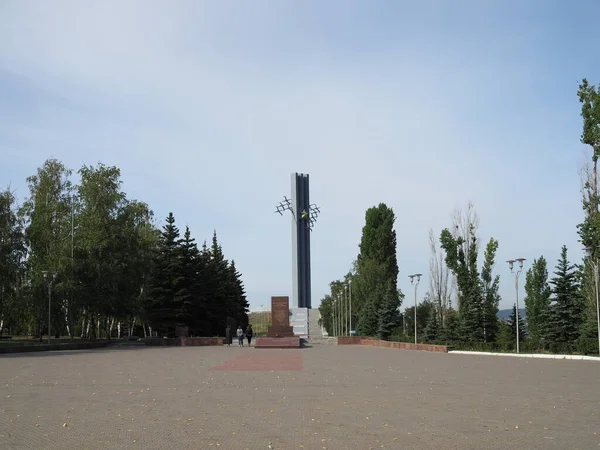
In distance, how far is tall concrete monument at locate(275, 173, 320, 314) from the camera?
71438mm

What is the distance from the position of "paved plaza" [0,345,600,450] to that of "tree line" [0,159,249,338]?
26146 mm

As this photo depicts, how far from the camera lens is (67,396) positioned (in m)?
12.3

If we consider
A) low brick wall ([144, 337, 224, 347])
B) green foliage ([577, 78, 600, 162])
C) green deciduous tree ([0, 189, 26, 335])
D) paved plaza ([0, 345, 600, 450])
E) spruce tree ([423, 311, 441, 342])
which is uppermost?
green foliage ([577, 78, 600, 162])

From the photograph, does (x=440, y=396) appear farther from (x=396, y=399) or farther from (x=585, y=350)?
(x=585, y=350)

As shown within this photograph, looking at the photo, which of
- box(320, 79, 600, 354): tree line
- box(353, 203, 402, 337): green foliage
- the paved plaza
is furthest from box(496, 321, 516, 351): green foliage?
box(353, 203, 402, 337): green foliage

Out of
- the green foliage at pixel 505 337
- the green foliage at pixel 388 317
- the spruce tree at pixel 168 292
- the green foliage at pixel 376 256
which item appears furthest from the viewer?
the green foliage at pixel 376 256

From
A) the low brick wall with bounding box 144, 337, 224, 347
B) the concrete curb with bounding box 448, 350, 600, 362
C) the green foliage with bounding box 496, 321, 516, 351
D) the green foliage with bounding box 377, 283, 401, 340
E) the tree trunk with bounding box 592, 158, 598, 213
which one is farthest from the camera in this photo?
the green foliage with bounding box 377, 283, 401, 340

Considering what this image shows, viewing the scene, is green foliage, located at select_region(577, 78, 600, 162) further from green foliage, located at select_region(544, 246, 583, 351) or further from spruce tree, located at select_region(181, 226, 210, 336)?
spruce tree, located at select_region(181, 226, 210, 336)

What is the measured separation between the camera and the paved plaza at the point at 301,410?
7.82 meters

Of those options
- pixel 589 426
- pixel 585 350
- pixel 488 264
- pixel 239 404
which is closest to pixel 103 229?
pixel 488 264

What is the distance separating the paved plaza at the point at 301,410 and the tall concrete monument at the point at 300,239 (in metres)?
53.9

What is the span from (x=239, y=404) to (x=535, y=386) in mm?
6789

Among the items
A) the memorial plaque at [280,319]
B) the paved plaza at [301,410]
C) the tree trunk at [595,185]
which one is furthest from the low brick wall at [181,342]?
the tree trunk at [595,185]

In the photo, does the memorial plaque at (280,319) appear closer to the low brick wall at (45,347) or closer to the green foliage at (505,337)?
the low brick wall at (45,347)
